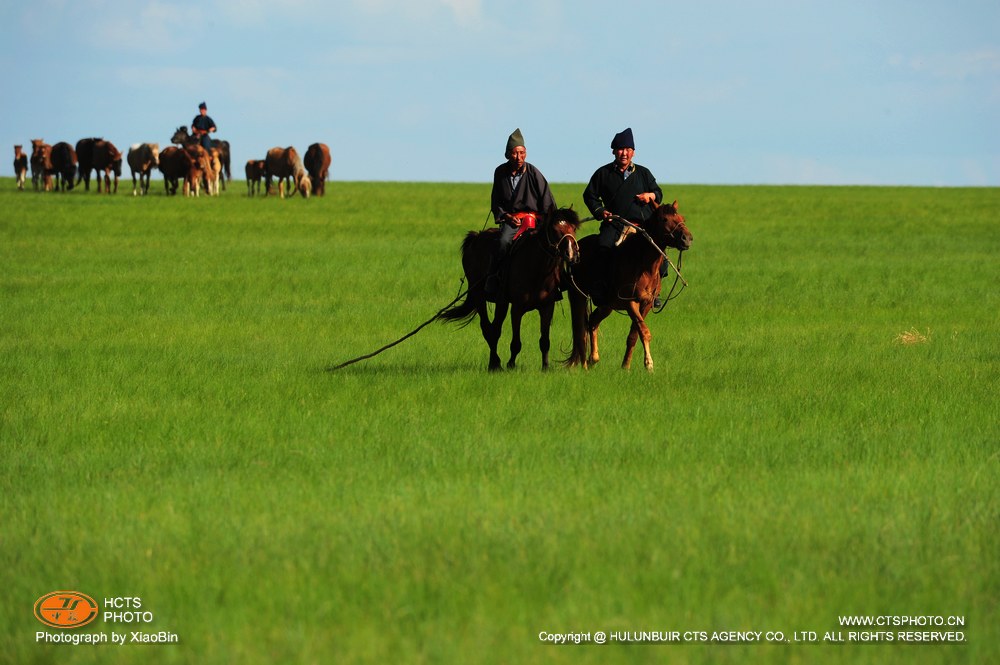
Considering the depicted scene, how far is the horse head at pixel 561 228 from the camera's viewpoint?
13.0m

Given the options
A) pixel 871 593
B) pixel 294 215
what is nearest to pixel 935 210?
pixel 294 215

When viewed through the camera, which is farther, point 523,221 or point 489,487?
point 523,221

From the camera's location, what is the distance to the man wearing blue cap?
1373 cm

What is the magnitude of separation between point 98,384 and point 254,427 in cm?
341

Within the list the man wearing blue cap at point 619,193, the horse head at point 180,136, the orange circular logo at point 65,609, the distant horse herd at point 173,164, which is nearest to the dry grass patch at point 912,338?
the man wearing blue cap at point 619,193

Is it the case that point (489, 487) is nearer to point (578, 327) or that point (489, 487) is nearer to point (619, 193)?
point (578, 327)

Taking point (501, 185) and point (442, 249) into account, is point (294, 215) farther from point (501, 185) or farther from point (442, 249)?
point (501, 185)

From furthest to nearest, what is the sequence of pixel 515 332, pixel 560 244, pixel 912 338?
pixel 912 338 → pixel 515 332 → pixel 560 244

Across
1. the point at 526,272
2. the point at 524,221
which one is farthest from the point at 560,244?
the point at 524,221

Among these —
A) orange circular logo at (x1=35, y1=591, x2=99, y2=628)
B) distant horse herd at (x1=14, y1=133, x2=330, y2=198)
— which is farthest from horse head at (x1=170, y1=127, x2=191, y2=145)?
orange circular logo at (x1=35, y1=591, x2=99, y2=628)

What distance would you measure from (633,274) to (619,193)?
87 centimetres

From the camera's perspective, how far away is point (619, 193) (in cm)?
→ 1381

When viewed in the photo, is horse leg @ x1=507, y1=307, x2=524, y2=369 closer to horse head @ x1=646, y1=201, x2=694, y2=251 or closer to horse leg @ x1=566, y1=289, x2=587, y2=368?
horse leg @ x1=566, y1=289, x2=587, y2=368

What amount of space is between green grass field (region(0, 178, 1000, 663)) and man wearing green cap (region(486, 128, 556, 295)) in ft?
4.21
